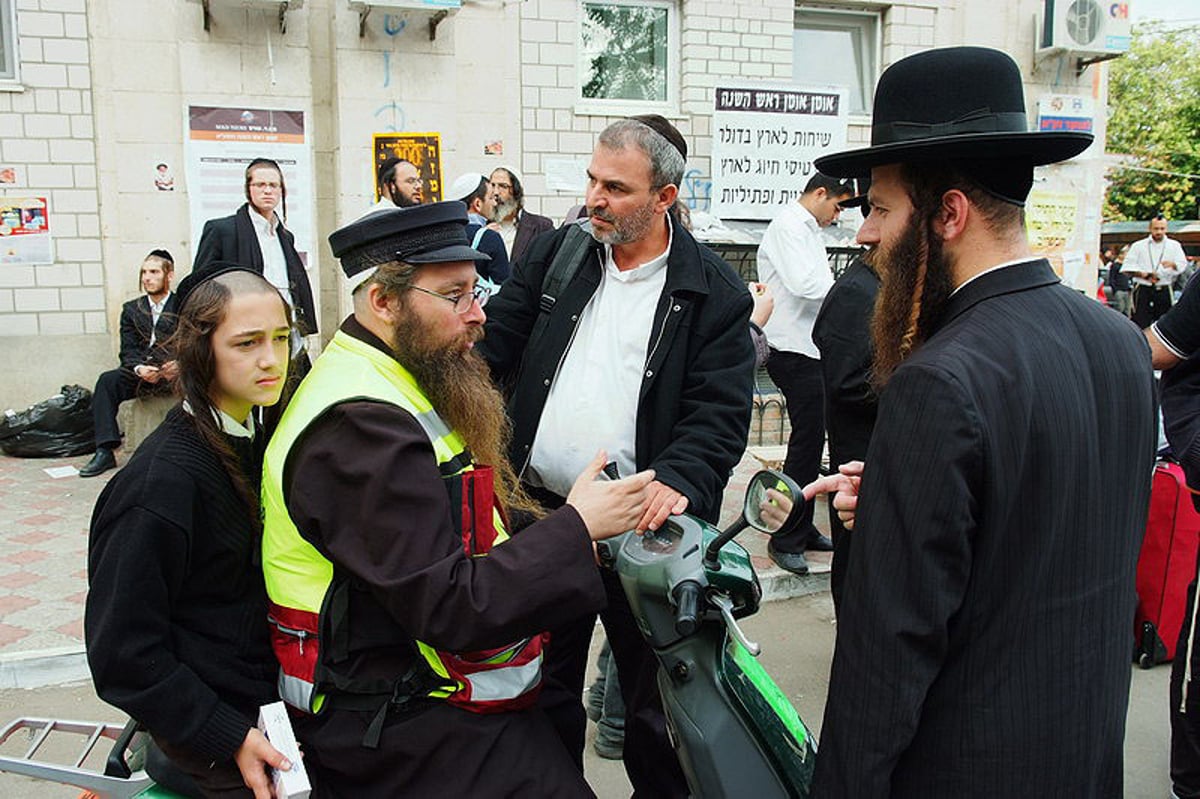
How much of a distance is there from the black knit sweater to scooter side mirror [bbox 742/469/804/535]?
38.8 inches

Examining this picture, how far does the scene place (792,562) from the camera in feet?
17.7

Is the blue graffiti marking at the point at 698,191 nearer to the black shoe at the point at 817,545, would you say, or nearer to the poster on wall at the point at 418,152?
the poster on wall at the point at 418,152

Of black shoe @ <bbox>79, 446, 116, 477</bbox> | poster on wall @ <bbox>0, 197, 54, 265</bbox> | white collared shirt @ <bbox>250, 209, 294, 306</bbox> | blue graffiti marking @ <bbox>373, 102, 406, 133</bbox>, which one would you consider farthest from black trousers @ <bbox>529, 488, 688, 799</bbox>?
poster on wall @ <bbox>0, 197, 54, 265</bbox>

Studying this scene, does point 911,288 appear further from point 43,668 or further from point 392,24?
point 392,24

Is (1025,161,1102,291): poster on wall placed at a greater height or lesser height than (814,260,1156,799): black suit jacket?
greater

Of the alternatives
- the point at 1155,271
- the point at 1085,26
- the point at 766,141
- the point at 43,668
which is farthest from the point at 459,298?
the point at 1155,271

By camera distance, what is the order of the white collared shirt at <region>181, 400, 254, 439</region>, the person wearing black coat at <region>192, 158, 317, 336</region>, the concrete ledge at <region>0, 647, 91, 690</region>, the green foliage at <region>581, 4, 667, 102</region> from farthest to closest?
the green foliage at <region>581, 4, 667, 102</region>
the person wearing black coat at <region>192, 158, 317, 336</region>
the concrete ledge at <region>0, 647, 91, 690</region>
the white collared shirt at <region>181, 400, 254, 439</region>

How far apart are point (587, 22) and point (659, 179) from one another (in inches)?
318

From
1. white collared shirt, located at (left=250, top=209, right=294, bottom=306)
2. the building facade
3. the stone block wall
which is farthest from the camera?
the building facade

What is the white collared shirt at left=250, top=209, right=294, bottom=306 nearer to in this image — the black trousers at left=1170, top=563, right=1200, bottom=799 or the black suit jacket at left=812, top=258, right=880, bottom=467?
the black suit jacket at left=812, top=258, right=880, bottom=467

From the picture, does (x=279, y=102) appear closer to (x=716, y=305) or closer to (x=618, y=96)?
(x=618, y=96)

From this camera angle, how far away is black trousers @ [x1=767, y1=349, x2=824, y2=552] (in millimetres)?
5453

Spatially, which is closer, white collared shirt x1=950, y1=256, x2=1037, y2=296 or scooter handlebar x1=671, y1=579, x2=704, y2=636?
white collared shirt x1=950, y1=256, x2=1037, y2=296

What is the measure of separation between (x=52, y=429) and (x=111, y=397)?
0.75 m
